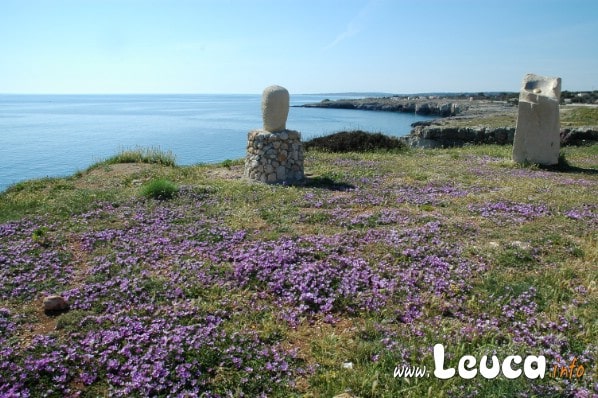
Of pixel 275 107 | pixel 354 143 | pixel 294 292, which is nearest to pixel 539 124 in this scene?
pixel 354 143

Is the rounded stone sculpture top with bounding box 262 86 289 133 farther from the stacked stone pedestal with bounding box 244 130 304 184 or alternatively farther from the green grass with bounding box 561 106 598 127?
the green grass with bounding box 561 106 598 127

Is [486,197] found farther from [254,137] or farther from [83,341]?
[83,341]

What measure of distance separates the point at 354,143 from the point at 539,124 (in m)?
8.66

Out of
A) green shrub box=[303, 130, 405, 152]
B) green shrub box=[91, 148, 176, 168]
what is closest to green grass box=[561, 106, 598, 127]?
green shrub box=[303, 130, 405, 152]

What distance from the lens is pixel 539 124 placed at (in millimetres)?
16094

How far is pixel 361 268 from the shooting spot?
716 centimetres

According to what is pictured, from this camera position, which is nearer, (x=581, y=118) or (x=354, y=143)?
(x=354, y=143)

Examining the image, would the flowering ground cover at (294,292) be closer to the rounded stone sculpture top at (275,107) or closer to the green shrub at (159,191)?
the green shrub at (159,191)

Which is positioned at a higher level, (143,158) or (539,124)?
(539,124)

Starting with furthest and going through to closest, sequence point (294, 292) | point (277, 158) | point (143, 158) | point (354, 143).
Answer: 1. point (354, 143)
2. point (143, 158)
3. point (277, 158)
4. point (294, 292)

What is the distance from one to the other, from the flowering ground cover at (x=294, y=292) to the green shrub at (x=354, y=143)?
1083 cm

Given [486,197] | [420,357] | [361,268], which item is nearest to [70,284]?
[361,268]

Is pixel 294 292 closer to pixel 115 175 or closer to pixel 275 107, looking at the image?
pixel 275 107

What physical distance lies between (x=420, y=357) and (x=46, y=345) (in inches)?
165
